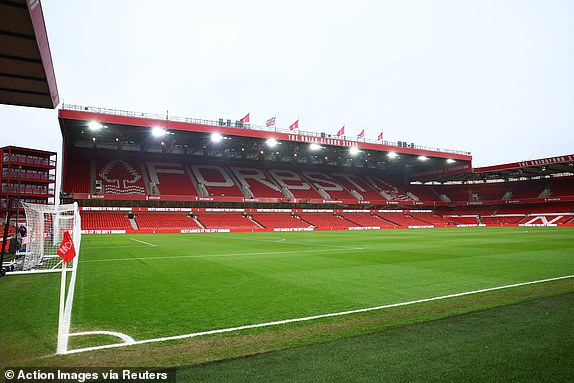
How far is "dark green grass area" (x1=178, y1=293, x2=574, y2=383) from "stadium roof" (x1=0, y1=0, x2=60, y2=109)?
23.5 feet

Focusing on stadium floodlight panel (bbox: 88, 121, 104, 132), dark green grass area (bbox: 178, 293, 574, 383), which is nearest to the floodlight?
stadium floodlight panel (bbox: 88, 121, 104, 132)

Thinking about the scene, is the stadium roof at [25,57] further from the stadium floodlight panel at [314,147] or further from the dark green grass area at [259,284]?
the stadium floodlight panel at [314,147]

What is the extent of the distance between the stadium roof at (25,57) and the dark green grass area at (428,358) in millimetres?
7149

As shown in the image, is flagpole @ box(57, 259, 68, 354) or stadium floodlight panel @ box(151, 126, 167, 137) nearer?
flagpole @ box(57, 259, 68, 354)

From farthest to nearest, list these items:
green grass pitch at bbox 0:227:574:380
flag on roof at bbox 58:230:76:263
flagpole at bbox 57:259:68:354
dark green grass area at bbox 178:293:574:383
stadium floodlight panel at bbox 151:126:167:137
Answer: stadium floodlight panel at bbox 151:126:167:137
green grass pitch at bbox 0:227:574:380
flag on roof at bbox 58:230:76:263
flagpole at bbox 57:259:68:354
dark green grass area at bbox 178:293:574:383

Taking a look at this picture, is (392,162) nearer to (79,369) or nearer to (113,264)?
(113,264)

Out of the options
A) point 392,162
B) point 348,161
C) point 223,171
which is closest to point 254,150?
point 223,171

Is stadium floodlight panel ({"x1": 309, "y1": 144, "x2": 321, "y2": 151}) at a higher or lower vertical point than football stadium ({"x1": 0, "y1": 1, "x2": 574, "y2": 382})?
higher

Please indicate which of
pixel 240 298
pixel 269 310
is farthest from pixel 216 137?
pixel 269 310

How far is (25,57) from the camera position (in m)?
7.65

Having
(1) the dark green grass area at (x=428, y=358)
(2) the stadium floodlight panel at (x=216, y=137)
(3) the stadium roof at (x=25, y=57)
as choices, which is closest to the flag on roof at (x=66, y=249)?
(1) the dark green grass area at (x=428, y=358)

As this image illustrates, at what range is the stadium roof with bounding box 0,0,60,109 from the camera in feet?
21.3

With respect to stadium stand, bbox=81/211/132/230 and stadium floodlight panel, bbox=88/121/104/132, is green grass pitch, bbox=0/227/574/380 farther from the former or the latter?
stadium floodlight panel, bbox=88/121/104/132

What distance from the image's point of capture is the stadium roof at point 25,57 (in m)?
6.50
